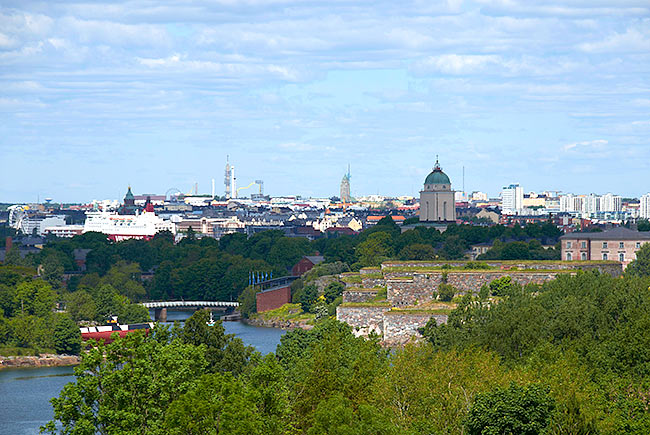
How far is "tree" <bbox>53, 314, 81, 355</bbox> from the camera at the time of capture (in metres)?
76.9

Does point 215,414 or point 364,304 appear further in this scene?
point 364,304

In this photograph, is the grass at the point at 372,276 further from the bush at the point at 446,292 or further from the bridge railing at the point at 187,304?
the bridge railing at the point at 187,304

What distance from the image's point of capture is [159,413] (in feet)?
109

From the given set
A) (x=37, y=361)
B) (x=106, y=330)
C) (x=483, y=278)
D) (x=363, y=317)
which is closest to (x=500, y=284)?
(x=483, y=278)

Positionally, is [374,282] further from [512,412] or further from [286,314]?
[512,412]

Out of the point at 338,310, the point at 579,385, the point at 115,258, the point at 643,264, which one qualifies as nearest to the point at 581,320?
the point at 579,385

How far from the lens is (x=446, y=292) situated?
2547 inches

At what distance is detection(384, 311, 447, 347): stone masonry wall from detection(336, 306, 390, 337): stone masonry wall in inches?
47.2

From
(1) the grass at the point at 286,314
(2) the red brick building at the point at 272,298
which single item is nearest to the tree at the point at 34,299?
(1) the grass at the point at 286,314

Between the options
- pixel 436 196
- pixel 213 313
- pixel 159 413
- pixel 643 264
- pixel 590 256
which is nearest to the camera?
pixel 159 413

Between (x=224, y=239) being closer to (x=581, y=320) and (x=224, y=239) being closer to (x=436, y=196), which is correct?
(x=436, y=196)

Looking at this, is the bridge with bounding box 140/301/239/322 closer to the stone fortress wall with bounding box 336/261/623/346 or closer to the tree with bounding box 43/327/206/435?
the stone fortress wall with bounding box 336/261/623/346

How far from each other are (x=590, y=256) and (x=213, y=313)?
33061 millimetres

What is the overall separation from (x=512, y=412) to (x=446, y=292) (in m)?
34.7
